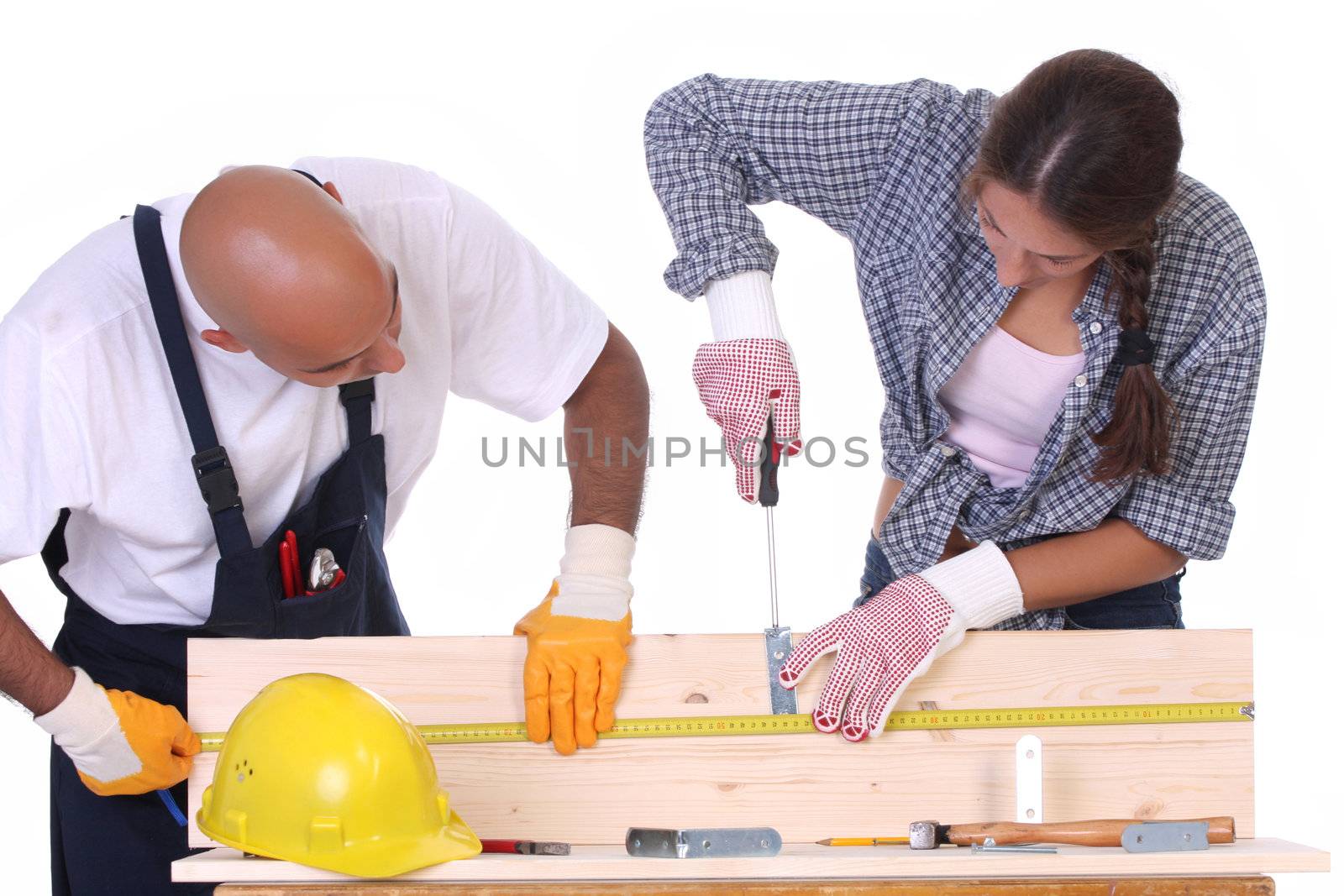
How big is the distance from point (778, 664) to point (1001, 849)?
49cm

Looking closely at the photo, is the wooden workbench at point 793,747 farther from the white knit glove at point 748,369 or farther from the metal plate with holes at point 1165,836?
the white knit glove at point 748,369

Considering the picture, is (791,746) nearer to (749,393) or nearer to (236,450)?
(749,393)

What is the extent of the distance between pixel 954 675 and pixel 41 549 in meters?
1.62

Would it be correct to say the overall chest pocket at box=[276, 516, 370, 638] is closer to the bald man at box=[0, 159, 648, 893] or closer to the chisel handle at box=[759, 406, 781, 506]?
the bald man at box=[0, 159, 648, 893]

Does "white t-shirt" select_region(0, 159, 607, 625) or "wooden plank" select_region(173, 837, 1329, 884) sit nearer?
"wooden plank" select_region(173, 837, 1329, 884)

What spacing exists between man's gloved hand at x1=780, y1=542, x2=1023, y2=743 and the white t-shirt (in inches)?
33.8

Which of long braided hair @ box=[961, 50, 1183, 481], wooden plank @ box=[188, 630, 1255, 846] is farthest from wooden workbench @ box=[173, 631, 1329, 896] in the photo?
long braided hair @ box=[961, 50, 1183, 481]

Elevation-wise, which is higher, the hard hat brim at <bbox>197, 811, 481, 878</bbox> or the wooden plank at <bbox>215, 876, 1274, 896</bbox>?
the hard hat brim at <bbox>197, 811, 481, 878</bbox>

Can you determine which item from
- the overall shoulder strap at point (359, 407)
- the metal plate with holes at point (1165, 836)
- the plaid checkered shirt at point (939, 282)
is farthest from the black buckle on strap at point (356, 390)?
the metal plate with holes at point (1165, 836)

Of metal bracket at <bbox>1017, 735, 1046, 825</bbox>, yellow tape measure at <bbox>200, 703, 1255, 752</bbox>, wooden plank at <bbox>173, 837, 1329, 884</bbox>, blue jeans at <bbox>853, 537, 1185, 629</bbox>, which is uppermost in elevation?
blue jeans at <bbox>853, 537, 1185, 629</bbox>

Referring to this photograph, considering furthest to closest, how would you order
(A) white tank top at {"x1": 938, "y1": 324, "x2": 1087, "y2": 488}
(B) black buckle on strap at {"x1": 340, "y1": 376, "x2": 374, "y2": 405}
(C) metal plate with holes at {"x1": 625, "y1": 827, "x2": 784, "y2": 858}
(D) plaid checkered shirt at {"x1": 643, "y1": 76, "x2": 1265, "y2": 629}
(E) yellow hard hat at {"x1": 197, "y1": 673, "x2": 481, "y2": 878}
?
(B) black buckle on strap at {"x1": 340, "y1": 376, "x2": 374, "y2": 405} → (A) white tank top at {"x1": 938, "y1": 324, "x2": 1087, "y2": 488} → (D) plaid checkered shirt at {"x1": 643, "y1": 76, "x2": 1265, "y2": 629} → (C) metal plate with holes at {"x1": 625, "y1": 827, "x2": 784, "y2": 858} → (E) yellow hard hat at {"x1": 197, "y1": 673, "x2": 481, "y2": 878}

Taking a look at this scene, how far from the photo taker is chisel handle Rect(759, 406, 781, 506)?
2.35m

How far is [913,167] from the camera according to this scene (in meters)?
2.25

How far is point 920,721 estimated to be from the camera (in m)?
2.21
